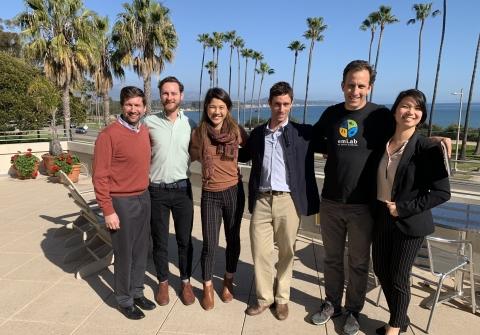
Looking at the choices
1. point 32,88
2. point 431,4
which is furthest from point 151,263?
point 431,4

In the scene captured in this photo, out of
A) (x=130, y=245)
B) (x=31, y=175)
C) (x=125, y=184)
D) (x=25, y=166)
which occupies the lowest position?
(x=31, y=175)

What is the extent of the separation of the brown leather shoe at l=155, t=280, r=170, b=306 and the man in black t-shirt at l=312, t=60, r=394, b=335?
4.11 ft

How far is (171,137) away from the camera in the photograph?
115 inches

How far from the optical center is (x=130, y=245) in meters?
2.89

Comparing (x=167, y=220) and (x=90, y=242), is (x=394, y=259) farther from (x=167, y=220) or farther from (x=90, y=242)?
(x=90, y=242)

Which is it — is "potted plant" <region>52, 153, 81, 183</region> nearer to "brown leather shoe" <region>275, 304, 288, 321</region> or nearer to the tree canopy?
the tree canopy

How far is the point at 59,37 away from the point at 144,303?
38.3 ft

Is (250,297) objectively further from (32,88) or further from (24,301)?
(32,88)

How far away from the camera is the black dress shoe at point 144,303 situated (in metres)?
3.05

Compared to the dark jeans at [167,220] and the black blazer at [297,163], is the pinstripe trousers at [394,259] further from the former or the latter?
the dark jeans at [167,220]

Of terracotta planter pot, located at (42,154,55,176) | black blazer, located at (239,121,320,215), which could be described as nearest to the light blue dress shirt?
black blazer, located at (239,121,320,215)

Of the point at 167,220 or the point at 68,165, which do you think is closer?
the point at 167,220

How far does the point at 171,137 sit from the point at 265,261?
49.5 inches

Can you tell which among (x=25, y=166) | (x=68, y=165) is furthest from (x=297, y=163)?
(x=25, y=166)
